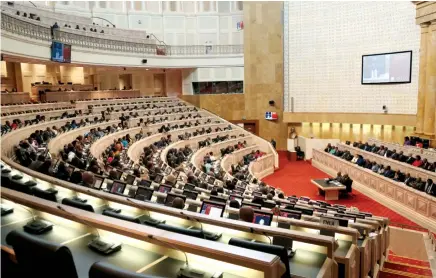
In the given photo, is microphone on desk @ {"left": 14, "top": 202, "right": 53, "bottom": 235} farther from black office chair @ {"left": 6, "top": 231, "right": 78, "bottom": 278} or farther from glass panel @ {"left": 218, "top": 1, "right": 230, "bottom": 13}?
glass panel @ {"left": 218, "top": 1, "right": 230, "bottom": 13}

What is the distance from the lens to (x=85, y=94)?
21.8 meters

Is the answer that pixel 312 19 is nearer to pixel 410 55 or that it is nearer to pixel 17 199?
pixel 410 55

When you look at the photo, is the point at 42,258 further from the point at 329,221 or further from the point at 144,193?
the point at 329,221

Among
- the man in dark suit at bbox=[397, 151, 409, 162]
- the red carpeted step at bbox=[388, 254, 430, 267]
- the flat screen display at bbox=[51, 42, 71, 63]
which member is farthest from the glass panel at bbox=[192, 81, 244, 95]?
the red carpeted step at bbox=[388, 254, 430, 267]

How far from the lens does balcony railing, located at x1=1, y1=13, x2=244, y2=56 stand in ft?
46.6

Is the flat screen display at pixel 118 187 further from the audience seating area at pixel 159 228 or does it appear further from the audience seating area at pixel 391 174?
the audience seating area at pixel 391 174

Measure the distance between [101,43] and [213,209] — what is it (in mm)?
18187

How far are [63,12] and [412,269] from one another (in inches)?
938

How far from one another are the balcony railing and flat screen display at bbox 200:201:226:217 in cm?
1126

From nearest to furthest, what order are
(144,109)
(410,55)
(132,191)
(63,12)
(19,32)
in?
(132,191)
(19,32)
(410,55)
(144,109)
(63,12)

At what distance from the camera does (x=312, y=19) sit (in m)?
22.3

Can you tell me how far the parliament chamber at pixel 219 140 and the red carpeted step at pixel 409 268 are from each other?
5cm

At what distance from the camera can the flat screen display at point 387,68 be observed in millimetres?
18016

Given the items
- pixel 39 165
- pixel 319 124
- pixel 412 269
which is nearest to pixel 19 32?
pixel 39 165
